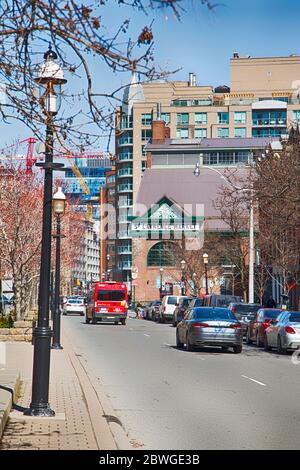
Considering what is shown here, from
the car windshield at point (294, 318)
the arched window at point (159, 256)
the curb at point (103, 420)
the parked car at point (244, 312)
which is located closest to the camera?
the curb at point (103, 420)

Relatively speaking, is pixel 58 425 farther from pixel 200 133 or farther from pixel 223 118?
pixel 200 133

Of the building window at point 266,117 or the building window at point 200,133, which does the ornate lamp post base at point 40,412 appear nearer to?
the building window at point 266,117

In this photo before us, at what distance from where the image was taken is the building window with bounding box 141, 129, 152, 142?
134 meters

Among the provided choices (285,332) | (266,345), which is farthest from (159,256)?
(285,332)

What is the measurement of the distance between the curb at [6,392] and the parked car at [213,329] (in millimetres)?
10242

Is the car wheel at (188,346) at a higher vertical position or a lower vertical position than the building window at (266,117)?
lower

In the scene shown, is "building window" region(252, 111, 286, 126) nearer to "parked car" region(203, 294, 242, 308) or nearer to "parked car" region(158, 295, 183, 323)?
"parked car" region(158, 295, 183, 323)

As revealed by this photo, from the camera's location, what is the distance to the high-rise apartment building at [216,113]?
13238cm

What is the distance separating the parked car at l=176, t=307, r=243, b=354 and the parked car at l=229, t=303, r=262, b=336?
898 centimetres

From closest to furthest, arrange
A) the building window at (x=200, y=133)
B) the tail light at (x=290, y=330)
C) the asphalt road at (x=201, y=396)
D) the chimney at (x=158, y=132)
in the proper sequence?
the asphalt road at (x=201, y=396) < the tail light at (x=290, y=330) < the chimney at (x=158, y=132) < the building window at (x=200, y=133)

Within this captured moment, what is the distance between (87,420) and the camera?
1223cm

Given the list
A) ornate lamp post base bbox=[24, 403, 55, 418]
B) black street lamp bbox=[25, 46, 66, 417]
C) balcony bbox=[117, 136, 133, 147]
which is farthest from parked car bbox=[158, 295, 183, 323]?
balcony bbox=[117, 136, 133, 147]

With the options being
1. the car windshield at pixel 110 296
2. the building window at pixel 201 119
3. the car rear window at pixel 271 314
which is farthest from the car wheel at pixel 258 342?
the building window at pixel 201 119
